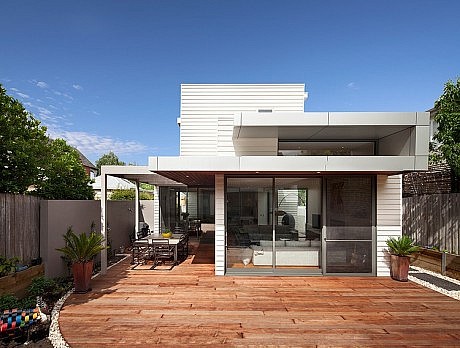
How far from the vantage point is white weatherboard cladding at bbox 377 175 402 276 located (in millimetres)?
7320

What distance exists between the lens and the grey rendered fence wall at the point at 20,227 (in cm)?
533

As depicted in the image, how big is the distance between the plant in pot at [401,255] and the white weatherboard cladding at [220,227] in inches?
173

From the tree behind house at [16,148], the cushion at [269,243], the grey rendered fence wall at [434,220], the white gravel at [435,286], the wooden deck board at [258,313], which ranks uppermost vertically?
the tree behind house at [16,148]

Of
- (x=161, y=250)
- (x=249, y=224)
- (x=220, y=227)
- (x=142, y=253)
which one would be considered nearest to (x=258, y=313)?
(x=249, y=224)

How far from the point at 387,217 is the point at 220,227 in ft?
14.9

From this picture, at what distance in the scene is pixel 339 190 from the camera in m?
7.37

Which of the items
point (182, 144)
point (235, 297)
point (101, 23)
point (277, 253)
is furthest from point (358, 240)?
point (101, 23)

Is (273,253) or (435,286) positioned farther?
(273,253)

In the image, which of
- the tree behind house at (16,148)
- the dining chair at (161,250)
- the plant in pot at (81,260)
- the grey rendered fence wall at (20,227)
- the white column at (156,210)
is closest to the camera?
the grey rendered fence wall at (20,227)

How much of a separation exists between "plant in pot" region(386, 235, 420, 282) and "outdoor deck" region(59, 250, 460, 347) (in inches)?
9.4

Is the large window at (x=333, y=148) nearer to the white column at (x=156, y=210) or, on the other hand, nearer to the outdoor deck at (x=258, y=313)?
the outdoor deck at (x=258, y=313)

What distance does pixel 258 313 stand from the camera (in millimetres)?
4938

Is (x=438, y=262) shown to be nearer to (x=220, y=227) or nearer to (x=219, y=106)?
(x=220, y=227)

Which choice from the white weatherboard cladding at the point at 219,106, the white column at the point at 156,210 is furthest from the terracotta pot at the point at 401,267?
the white column at the point at 156,210
